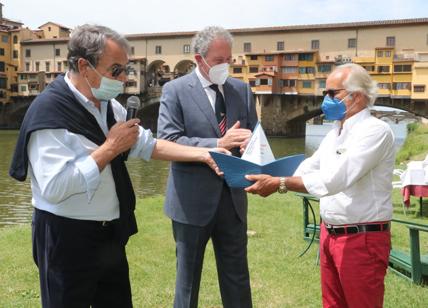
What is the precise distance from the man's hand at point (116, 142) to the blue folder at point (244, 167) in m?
0.59

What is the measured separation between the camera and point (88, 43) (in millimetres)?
2059

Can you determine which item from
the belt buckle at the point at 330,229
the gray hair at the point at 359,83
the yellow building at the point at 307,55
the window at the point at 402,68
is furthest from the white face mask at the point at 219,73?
the window at the point at 402,68

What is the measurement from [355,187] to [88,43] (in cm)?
159

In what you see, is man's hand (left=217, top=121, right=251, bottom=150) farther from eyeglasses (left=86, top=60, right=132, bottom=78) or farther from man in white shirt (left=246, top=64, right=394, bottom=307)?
eyeglasses (left=86, top=60, right=132, bottom=78)

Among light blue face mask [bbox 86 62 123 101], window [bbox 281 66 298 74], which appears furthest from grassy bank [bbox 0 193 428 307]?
window [bbox 281 66 298 74]

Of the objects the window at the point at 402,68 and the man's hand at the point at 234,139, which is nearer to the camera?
the man's hand at the point at 234,139

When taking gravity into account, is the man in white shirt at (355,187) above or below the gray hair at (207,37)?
below

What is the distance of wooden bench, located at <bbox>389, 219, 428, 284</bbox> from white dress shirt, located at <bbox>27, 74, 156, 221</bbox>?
269cm

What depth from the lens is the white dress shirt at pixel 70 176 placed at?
6.31 ft

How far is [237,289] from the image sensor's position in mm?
3010

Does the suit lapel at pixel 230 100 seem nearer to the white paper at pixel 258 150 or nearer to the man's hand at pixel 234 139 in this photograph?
the man's hand at pixel 234 139

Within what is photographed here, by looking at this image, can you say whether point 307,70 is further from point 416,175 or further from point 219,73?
point 219,73

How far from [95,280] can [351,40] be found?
158 feet

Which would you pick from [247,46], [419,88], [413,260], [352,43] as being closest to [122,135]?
[413,260]
